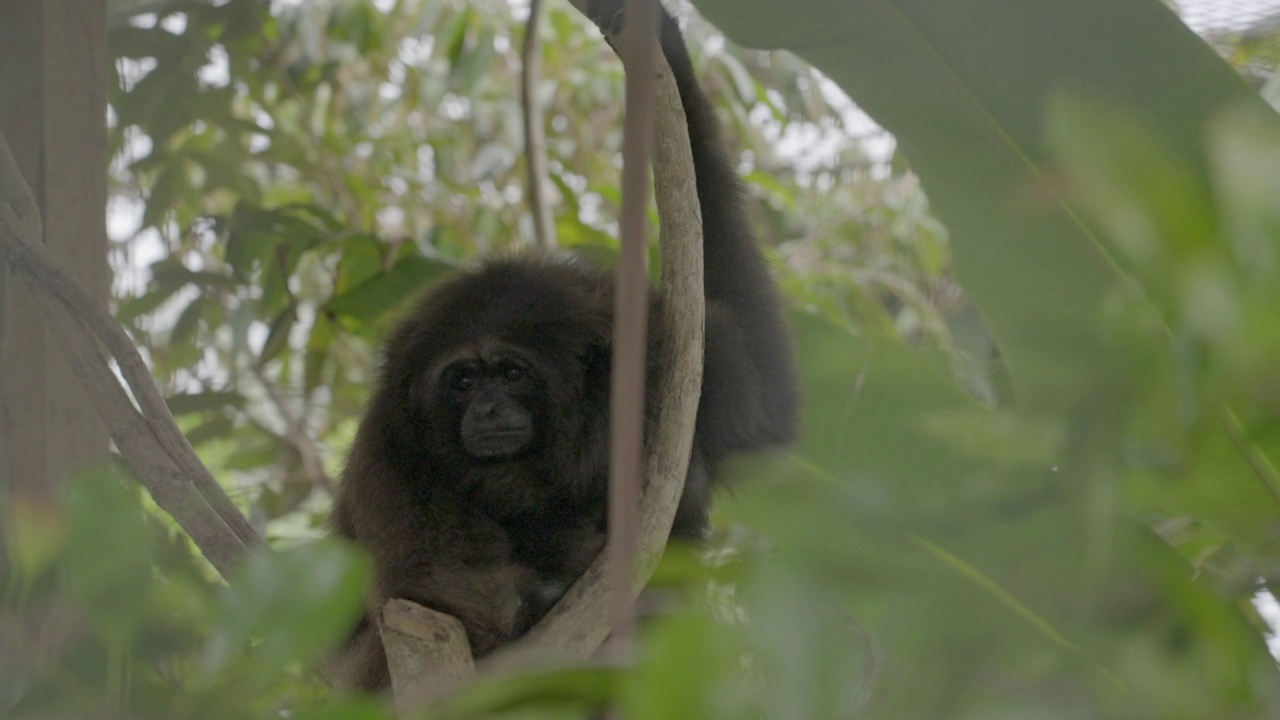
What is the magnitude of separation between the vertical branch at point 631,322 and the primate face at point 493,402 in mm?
2333

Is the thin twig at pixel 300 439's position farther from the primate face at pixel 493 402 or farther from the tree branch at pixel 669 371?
the tree branch at pixel 669 371

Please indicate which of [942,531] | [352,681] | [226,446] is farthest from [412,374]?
[942,531]

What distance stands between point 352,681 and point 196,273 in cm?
166

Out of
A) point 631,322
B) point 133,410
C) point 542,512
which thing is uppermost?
point 631,322

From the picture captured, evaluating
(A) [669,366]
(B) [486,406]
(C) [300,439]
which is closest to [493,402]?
(B) [486,406]

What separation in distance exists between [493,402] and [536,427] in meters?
0.17

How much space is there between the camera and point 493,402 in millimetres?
2982

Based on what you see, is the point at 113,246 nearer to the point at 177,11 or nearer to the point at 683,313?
the point at 177,11

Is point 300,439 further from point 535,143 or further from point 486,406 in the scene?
point 486,406

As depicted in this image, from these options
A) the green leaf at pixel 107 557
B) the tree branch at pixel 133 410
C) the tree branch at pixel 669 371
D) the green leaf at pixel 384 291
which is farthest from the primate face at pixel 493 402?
the green leaf at pixel 107 557

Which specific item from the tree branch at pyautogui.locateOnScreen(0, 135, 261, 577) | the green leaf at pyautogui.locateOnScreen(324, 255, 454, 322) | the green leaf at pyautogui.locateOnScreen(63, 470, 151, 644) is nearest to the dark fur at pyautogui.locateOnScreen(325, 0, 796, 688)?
the tree branch at pyautogui.locateOnScreen(0, 135, 261, 577)

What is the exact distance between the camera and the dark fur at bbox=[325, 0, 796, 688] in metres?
2.81

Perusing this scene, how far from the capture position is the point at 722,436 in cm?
278

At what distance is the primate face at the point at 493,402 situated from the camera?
2986 mm
